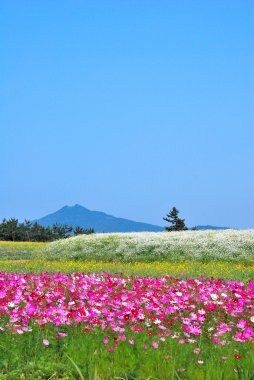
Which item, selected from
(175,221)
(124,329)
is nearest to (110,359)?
(124,329)

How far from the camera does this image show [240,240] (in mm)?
25500

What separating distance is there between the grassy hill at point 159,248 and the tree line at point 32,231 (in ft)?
64.3

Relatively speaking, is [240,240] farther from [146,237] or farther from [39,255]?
[39,255]

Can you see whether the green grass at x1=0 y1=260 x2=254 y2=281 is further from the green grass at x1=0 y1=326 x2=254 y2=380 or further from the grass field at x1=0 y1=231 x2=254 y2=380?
the green grass at x1=0 y1=326 x2=254 y2=380

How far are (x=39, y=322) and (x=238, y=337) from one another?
255cm

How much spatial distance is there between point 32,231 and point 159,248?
24.8 meters

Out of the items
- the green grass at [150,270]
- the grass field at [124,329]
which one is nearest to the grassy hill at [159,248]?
the green grass at [150,270]

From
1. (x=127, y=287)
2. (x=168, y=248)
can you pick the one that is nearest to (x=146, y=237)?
(x=168, y=248)

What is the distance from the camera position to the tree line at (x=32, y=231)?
47000 millimetres

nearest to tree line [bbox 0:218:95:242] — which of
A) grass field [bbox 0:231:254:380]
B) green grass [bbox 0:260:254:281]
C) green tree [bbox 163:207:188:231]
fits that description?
green tree [bbox 163:207:188:231]

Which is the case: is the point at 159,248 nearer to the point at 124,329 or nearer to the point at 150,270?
the point at 150,270

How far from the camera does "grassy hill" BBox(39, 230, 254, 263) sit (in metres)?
23.7

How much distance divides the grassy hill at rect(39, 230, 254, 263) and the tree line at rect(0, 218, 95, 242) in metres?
19.6

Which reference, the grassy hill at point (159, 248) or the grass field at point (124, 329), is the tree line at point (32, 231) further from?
the grass field at point (124, 329)
